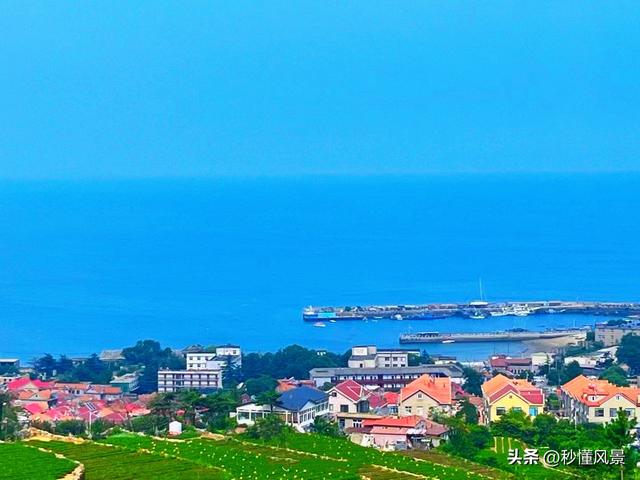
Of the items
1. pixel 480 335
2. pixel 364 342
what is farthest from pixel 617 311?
pixel 364 342

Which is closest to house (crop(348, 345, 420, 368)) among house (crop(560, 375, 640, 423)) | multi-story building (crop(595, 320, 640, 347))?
multi-story building (crop(595, 320, 640, 347))

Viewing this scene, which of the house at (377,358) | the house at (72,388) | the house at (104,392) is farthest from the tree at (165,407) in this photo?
the house at (377,358)

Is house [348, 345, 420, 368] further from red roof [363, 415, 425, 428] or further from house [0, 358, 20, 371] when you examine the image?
red roof [363, 415, 425, 428]

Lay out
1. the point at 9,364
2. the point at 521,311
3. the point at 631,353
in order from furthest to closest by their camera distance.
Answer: the point at 521,311
the point at 9,364
the point at 631,353

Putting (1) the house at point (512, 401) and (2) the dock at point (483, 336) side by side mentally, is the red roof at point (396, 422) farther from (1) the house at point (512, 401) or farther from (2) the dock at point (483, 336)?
(2) the dock at point (483, 336)

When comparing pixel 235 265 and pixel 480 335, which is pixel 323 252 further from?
pixel 480 335

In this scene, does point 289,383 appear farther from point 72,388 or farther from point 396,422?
point 396,422

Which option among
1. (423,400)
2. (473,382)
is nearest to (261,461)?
(423,400)
